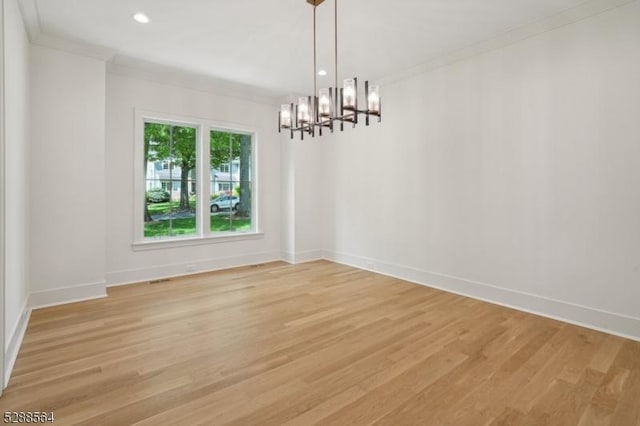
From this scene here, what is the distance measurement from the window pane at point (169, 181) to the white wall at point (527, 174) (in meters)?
2.99

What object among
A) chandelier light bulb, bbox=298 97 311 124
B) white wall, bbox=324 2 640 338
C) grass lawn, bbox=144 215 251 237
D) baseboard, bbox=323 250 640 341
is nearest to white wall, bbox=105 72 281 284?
grass lawn, bbox=144 215 251 237

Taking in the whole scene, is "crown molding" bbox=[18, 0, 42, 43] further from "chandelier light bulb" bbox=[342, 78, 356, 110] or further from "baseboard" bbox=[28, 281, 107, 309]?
"chandelier light bulb" bbox=[342, 78, 356, 110]

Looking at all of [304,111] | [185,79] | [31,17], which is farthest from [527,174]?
[31,17]

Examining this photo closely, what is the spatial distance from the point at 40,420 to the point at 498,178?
14.5 feet

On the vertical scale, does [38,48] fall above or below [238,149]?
above

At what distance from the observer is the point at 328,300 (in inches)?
153

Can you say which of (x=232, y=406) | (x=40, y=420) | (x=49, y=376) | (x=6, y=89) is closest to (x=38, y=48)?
(x=6, y=89)

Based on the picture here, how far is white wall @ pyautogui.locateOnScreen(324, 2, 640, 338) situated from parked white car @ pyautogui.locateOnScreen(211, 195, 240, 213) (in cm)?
246

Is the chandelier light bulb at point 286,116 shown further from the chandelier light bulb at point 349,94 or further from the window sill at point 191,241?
the window sill at point 191,241

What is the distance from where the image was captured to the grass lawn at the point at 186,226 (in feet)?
16.1

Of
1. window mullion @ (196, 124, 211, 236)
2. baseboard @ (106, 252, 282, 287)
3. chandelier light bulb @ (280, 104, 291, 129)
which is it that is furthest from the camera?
A: window mullion @ (196, 124, 211, 236)

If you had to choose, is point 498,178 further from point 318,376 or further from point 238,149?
point 238,149

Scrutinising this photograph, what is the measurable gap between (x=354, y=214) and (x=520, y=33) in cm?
329

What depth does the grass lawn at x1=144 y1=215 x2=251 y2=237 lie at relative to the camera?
193 inches
